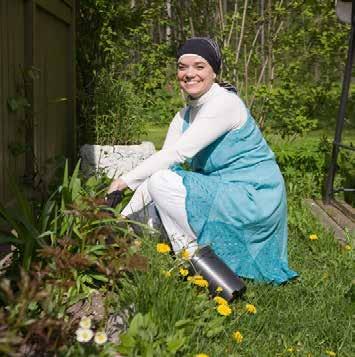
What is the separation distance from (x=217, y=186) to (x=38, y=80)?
2287 mm

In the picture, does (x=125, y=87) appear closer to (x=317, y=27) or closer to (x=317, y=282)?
(x=317, y=27)

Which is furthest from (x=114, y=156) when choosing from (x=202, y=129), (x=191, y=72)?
(x=202, y=129)

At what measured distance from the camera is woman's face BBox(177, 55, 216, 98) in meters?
3.43

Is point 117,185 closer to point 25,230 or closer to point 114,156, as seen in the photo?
point 25,230

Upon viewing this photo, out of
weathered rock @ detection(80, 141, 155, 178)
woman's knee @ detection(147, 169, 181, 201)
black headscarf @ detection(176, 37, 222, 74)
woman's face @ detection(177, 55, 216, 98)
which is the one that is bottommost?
weathered rock @ detection(80, 141, 155, 178)

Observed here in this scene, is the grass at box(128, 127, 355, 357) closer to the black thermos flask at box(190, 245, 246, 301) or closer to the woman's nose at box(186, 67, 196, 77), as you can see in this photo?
the black thermos flask at box(190, 245, 246, 301)

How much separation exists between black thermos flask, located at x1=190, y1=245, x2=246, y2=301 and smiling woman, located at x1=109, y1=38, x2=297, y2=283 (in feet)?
0.60

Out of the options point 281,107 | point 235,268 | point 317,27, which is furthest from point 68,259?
point 317,27

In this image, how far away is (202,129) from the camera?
333 centimetres

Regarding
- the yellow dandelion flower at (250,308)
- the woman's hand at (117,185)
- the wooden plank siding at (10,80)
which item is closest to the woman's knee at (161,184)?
the woman's hand at (117,185)

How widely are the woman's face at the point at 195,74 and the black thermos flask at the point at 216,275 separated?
35.0 inches

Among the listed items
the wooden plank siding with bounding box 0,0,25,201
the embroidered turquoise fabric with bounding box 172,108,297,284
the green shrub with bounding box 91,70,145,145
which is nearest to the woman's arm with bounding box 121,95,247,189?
the embroidered turquoise fabric with bounding box 172,108,297,284

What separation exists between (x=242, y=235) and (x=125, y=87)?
3.96m

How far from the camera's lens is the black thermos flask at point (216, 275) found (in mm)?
2977
